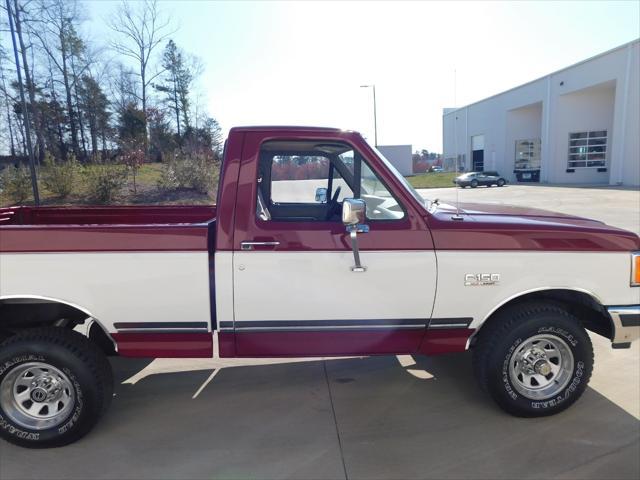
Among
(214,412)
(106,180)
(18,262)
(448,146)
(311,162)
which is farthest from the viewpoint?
(448,146)

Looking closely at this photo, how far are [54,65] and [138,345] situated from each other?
37.9 m

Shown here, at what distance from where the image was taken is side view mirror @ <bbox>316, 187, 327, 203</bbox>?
3.79 metres

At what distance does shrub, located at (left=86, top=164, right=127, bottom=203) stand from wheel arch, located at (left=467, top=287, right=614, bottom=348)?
58.1 feet

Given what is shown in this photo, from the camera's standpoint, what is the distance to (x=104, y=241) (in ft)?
8.87

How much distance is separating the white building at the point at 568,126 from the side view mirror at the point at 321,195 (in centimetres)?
1915

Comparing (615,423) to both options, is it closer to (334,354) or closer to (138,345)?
(334,354)

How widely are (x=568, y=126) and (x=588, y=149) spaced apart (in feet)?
7.68

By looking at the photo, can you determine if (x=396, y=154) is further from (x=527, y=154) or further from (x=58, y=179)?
(x=527, y=154)

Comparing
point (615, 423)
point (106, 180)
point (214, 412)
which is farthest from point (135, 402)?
point (106, 180)

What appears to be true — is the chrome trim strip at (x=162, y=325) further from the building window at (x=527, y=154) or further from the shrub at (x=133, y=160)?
the building window at (x=527, y=154)

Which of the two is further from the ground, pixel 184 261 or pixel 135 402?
pixel 184 261

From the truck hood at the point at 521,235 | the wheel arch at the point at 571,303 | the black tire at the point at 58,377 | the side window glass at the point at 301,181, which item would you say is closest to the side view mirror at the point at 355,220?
the truck hood at the point at 521,235

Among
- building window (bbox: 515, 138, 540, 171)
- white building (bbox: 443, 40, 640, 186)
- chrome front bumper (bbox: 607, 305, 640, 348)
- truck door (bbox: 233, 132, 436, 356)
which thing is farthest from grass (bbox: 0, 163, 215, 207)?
building window (bbox: 515, 138, 540, 171)

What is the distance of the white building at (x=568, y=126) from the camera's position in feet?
91.8
